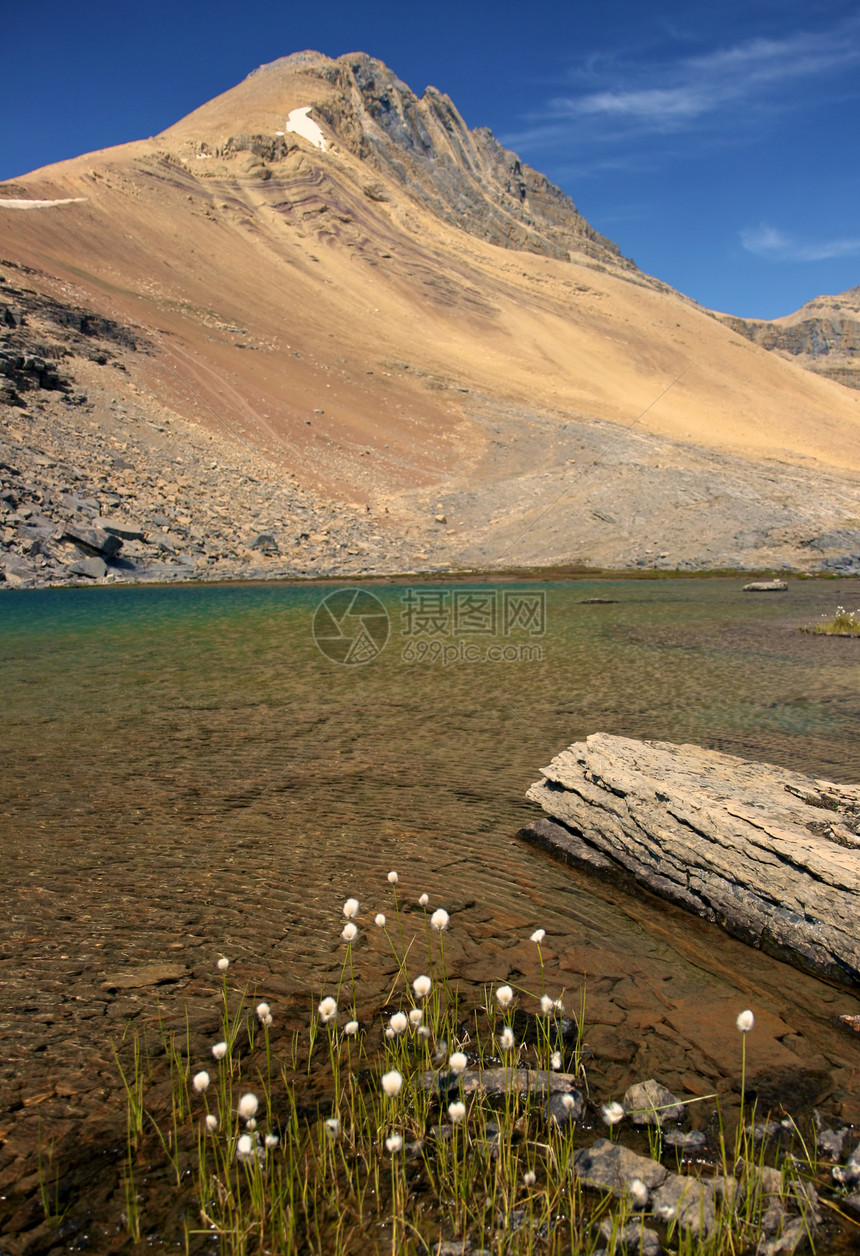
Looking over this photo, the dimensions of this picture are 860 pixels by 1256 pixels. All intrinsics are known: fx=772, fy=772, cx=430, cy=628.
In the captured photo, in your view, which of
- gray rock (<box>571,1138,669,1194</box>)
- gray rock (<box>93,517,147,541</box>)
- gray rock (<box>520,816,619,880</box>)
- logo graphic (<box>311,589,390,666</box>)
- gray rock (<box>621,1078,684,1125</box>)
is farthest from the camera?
gray rock (<box>93,517,147,541</box>)

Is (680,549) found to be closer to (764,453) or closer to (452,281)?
(764,453)

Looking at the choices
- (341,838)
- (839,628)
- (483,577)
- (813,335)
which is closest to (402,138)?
(483,577)

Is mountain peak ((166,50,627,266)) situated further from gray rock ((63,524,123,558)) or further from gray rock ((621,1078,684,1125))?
gray rock ((621,1078,684,1125))

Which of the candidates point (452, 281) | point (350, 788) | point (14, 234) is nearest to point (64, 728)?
point (350, 788)

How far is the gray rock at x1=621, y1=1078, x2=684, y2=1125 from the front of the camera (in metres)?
3.24

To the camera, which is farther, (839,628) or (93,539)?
(93,539)

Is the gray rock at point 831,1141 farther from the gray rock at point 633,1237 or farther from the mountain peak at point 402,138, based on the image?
the mountain peak at point 402,138

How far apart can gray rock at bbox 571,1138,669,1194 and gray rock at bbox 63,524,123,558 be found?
31745mm

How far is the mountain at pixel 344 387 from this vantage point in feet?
117

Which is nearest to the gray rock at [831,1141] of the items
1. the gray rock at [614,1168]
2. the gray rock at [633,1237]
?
the gray rock at [614,1168]

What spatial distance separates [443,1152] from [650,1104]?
0.93 metres
